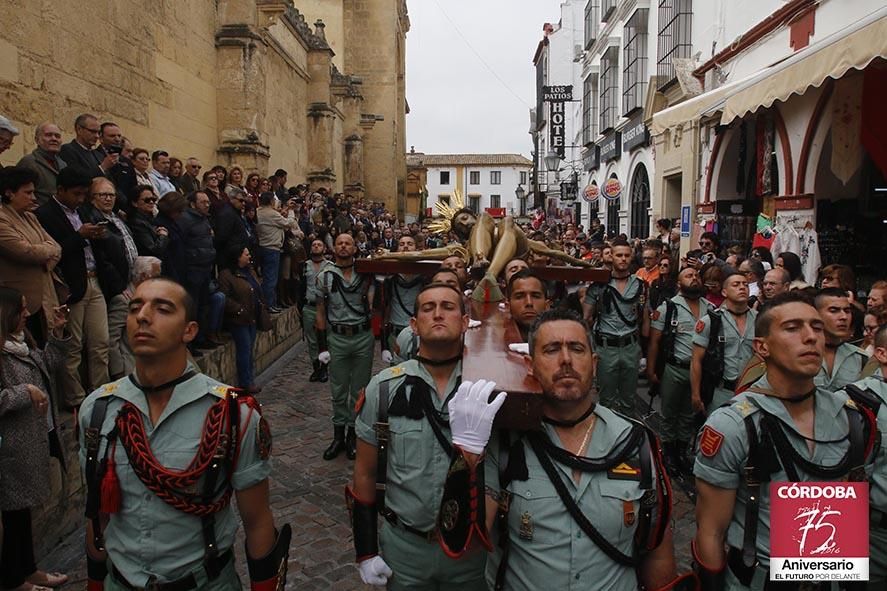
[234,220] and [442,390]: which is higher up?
[234,220]

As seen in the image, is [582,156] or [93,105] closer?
[93,105]

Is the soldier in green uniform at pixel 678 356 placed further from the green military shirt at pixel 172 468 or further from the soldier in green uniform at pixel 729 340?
the green military shirt at pixel 172 468

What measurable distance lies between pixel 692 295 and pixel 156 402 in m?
4.91

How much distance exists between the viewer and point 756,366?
391 centimetres

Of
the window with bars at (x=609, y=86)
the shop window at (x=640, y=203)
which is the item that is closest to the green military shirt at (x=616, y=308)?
the shop window at (x=640, y=203)

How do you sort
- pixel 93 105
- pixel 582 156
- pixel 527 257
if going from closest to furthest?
pixel 527 257, pixel 93 105, pixel 582 156

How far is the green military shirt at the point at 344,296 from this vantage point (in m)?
6.61

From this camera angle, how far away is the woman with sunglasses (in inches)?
248

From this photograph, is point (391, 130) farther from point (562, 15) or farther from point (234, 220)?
point (234, 220)

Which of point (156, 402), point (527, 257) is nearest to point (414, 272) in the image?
point (527, 257)

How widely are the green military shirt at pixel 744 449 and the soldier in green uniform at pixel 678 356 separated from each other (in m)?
3.31

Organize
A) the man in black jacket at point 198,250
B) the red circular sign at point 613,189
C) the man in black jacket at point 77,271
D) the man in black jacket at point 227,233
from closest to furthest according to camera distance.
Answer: the man in black jacket at point 77,271 < the man in black jacket at point 198,250 < the man in black jacket at point 227,233 < the red circular sign at point 613,189

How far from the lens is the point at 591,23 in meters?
26.1

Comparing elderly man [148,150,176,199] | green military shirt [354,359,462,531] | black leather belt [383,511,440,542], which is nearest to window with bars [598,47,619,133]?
elderly man [148,150,176,199]
